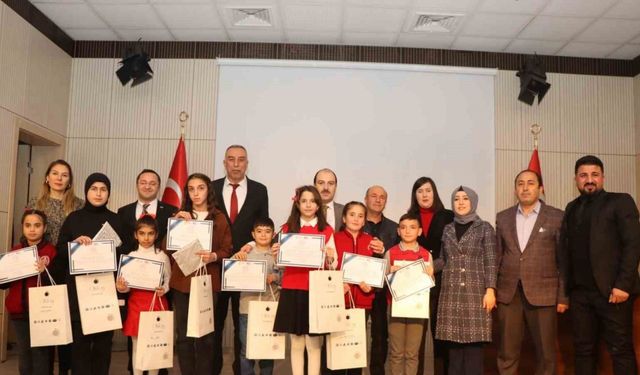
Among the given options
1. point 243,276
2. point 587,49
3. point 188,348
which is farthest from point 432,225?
point 587,49

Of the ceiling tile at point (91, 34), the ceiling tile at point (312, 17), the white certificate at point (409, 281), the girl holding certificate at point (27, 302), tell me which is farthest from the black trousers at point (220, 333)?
the ceiling tile at point (91, 34)

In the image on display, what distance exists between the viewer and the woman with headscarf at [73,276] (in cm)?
338

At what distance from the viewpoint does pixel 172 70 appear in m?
6.08

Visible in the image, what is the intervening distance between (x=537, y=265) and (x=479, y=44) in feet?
10.3

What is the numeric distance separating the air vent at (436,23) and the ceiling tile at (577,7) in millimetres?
842

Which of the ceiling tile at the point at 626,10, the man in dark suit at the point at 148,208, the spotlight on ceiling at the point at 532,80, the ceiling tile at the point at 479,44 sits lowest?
the man in dark suit at the point at 148,208

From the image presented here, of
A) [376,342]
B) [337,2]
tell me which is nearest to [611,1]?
[337,2]

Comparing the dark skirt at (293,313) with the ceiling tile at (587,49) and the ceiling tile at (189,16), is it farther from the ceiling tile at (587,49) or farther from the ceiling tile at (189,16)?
the ceiling tile at (587,49)

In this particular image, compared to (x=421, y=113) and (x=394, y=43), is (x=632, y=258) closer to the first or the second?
(x=421, y=113)

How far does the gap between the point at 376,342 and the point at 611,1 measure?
12.5 ft

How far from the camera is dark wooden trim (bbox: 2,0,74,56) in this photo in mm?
4965

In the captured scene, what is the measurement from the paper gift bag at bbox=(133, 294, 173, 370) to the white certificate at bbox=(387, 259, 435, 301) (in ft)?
4.86

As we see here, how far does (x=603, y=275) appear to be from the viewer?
3.45 metres

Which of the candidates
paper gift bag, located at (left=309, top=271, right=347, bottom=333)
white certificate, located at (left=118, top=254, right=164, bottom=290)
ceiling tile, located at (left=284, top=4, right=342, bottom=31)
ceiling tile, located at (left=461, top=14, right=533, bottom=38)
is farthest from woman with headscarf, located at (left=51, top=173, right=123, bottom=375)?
ceiling tile, located at (left=461, top=14, right=533, bottom=38)
